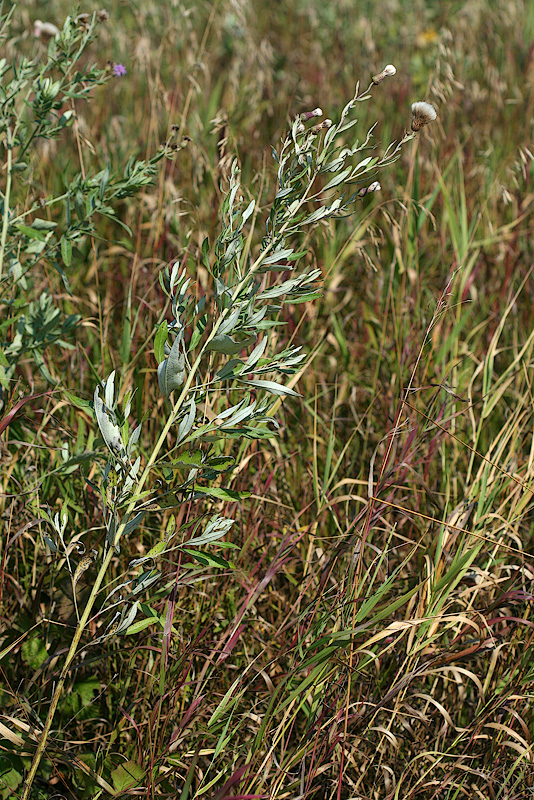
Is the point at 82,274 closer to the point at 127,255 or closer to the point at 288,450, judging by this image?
the point at 127,255

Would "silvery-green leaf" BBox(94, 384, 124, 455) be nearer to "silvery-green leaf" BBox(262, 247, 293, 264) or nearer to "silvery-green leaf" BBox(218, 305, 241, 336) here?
"silvery-green leaf" BBox(218, 305, 241, 336)

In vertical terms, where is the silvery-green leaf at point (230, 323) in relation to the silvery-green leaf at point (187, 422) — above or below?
above

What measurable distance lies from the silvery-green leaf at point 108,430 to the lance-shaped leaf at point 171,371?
3.3 inches

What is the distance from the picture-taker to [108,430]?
98 cm

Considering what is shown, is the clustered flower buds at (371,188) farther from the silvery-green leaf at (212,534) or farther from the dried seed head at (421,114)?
the silvery-green leaf at (212,534)

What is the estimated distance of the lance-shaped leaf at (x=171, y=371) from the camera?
97 centimetres

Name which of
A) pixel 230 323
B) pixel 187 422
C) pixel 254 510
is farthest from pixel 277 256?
pixel 254 510

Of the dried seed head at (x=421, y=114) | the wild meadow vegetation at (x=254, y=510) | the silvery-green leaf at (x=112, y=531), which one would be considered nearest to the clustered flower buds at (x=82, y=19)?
the wild meadow vegetation at (x=254, y=510)

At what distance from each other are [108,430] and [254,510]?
632 mm

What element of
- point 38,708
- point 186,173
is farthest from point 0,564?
point 186,173

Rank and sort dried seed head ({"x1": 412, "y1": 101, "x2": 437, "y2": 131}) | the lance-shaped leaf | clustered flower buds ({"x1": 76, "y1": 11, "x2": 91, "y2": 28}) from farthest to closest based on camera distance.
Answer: clustered flower buds ({"x1": 76, "y1": 11, "x2": 91, "y2": 28}) → dried seed head ({"x1": 412, "y1": 101, "x2": 437, "y2": 131}) → the lance-shaped leaf

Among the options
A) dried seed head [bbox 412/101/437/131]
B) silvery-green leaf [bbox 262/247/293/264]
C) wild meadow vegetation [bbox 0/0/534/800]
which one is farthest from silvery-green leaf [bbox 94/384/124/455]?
dried seed head [bbox 412/101/437/131]

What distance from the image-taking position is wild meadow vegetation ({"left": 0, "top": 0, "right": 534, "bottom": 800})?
41.7 inches

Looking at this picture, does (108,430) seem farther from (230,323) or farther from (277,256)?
(277,256)
